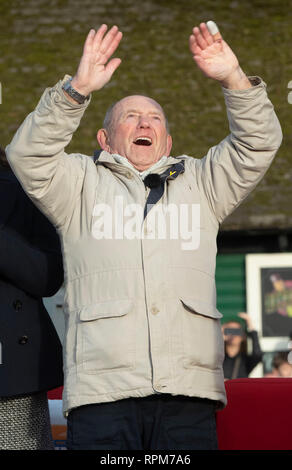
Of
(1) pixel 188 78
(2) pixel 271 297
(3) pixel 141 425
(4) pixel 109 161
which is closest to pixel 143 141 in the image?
(4) pixel 109 161

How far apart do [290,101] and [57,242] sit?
35.7 ft

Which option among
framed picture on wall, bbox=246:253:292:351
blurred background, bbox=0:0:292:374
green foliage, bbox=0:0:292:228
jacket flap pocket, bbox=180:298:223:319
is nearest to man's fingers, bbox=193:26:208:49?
jacket flap pocket, bbox=180:298:223:319

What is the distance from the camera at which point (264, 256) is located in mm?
14414

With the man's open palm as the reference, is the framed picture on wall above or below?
below

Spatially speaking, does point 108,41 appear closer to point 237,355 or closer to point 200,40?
point 200,40

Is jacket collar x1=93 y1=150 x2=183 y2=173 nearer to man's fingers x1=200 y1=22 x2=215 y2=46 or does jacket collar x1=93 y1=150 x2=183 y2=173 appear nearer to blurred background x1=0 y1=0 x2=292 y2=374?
man's fingers x1=200 y1=22 x2=215 y2=46

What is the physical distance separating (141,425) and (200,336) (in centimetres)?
40

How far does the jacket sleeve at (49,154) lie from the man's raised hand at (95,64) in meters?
0.06

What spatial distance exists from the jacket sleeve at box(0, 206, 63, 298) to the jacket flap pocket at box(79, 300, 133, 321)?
1.31ft

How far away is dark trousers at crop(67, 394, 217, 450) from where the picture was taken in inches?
140

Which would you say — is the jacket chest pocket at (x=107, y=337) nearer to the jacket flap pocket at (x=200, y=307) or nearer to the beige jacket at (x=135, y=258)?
the beige jacket at (x=135, y=258)

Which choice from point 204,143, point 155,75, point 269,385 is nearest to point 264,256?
point 204,143

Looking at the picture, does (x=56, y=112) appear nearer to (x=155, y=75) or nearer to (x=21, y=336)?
(x=21, y=336)

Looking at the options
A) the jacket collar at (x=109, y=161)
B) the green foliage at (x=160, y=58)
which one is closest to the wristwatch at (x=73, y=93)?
the jacket collar at (x=109, y=161)
